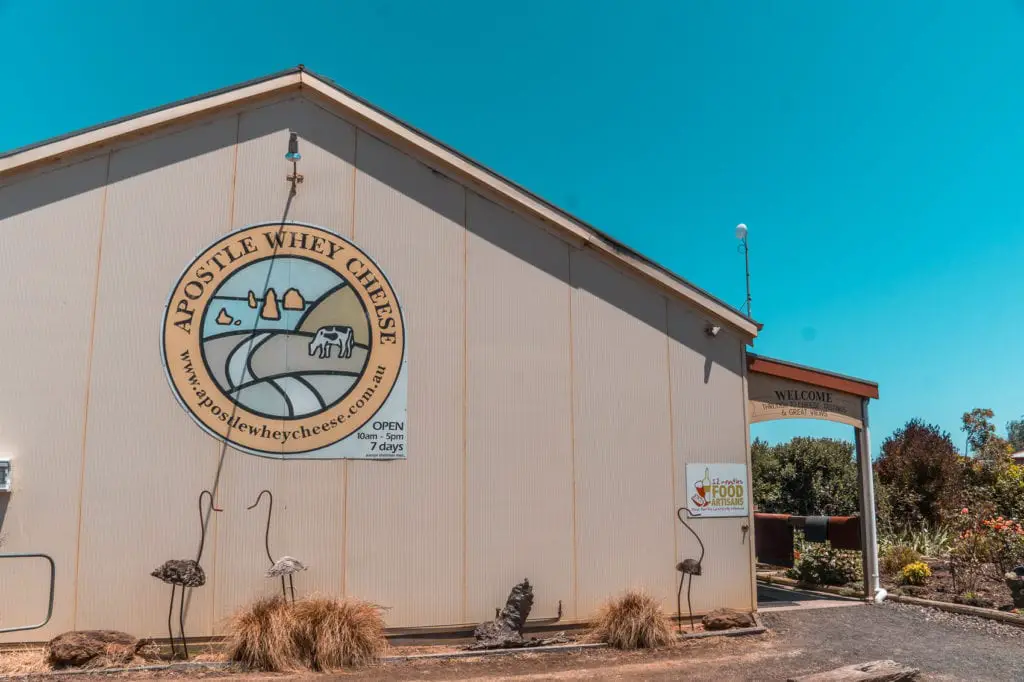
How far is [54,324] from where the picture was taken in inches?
329

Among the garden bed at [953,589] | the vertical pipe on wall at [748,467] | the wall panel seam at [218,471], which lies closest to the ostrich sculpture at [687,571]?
the vertical pipe on wall at [748,467]

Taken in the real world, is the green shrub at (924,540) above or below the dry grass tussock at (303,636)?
above

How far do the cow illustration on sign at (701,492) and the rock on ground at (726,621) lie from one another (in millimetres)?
1335

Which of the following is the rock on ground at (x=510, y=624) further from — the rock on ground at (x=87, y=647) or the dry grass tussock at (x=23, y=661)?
the dry grass tussock at (x=23, y=661)

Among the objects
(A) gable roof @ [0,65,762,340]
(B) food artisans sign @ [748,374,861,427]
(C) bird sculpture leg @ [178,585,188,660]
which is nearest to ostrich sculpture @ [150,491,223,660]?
(C) bird sculpture leg @ [178,585,188,660]

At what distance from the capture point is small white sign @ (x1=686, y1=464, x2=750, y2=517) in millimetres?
10078

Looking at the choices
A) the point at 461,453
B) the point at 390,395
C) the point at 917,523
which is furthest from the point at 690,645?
the point at 917,523

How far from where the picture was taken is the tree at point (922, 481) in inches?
644

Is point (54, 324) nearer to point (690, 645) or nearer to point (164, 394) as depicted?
point (164, 394)

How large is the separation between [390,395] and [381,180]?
2.64 metres

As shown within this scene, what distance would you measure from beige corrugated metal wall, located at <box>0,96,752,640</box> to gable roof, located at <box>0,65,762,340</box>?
0.17 meters

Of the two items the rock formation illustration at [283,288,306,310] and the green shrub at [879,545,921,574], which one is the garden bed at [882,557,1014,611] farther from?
the rock formation illustration at [283,288,306,310]

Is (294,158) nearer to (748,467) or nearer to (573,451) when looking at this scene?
(573,451)

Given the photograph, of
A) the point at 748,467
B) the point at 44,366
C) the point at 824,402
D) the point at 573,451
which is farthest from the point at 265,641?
the point at 824,402
